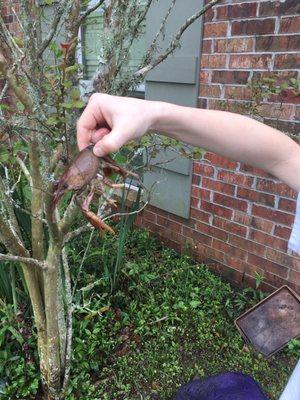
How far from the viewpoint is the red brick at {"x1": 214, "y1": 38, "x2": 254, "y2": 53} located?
7.64ft

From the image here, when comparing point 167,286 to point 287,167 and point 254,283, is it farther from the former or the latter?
point 287,167

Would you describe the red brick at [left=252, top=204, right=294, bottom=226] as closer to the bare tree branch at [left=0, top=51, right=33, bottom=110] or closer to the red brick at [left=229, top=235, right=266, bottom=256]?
the red brick at [left=229, top=235, right=266, bottom=256]

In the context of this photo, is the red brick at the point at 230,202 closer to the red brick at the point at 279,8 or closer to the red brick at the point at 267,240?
the red brick at the point at 267,240

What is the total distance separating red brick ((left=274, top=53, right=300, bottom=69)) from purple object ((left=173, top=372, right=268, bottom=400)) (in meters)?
1.66

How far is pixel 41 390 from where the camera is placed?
2010 mm

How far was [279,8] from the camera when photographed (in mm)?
2143

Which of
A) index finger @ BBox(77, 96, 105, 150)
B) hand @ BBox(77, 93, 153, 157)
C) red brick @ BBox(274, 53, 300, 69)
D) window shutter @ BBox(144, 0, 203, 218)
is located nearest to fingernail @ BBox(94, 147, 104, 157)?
hand @ BBox(77, 93, 153, 157)

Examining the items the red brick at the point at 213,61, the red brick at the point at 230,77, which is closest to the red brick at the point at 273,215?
the red brick at the point at 230,77

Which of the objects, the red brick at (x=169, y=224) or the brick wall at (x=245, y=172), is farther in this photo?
the red brick at (x=169, y=224)

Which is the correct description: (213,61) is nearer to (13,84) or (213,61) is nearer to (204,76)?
(204,76)

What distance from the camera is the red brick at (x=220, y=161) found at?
2.62 meters

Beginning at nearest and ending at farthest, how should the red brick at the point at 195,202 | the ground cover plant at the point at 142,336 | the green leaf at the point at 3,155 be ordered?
the green leaf at the point at 3,155 → the ground cover plant at the point at 142,336 → the red brick at the point at 195,202

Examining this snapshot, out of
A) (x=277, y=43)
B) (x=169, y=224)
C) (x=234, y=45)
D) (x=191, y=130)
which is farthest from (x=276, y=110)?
(x=191, y=130)

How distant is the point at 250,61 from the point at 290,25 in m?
0.30
